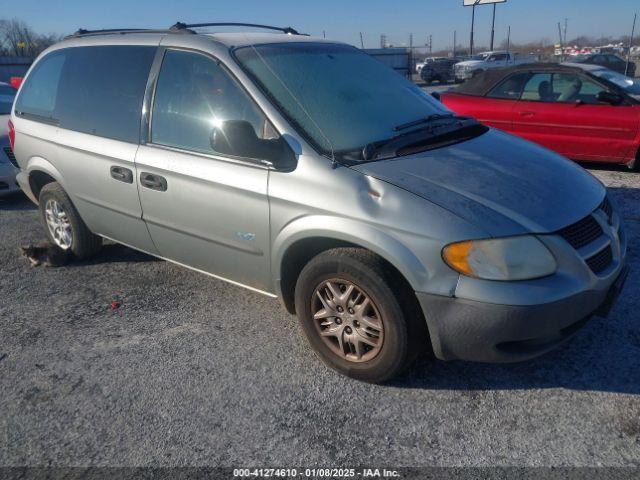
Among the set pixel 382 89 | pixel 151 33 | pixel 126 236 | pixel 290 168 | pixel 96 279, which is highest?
pixel 151 33

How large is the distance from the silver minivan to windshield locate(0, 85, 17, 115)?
14.2 ft

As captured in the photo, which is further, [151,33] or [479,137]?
[151,33]

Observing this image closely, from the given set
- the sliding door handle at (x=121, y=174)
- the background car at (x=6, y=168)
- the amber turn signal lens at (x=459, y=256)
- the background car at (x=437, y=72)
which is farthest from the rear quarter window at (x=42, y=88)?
the background car at (x=437, y=72)

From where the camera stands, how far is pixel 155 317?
3.59 metres

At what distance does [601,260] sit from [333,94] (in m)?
1.72

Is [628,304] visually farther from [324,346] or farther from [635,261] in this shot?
[324,346]

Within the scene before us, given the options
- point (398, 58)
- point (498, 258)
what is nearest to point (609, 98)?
point (498, 258)

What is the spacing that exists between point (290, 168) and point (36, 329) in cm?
210

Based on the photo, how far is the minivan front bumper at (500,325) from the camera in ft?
7.57

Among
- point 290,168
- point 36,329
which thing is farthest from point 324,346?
point 36,329

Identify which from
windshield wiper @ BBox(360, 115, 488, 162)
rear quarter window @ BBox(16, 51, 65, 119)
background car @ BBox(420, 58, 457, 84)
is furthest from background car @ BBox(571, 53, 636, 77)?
rear quarter window @ BBox(16, 51, 65, 119)

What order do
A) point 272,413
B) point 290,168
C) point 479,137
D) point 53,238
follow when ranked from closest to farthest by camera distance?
point 272,413 < point 290,168 < point 479,137 < point 53,238

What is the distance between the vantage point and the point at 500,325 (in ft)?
7.63

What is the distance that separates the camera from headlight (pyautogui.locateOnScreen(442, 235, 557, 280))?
231 cm
